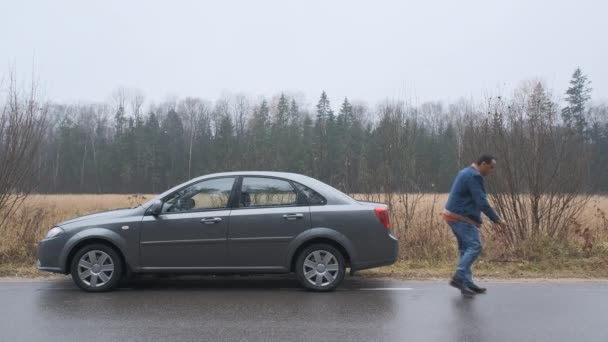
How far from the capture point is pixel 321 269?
7477 mm

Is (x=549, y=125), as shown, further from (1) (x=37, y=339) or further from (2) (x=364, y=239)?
(1) (x=37, y=339)

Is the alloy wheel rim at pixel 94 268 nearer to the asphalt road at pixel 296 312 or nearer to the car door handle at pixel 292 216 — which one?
the asphalt road at pixel 296 312

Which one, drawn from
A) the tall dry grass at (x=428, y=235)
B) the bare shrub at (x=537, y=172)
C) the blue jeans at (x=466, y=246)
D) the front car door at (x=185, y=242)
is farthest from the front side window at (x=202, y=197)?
the bare shrub at (x=537, y=172)

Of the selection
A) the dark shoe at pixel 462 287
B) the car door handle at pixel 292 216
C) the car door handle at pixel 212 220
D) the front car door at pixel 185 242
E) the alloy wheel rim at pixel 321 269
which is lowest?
the dark shoe at pixel 462 287

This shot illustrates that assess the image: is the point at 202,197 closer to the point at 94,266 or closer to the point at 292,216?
the point at 292,216

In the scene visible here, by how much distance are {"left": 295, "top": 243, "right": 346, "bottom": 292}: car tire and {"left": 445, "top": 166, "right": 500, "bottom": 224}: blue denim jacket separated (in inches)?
69.6

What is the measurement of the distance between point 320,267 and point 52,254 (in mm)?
3823

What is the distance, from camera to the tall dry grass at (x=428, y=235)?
10.2 meters

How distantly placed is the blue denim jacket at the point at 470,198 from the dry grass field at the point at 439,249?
72.4 inches

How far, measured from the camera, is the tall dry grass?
10.2 metres

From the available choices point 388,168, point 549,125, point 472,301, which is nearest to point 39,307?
point 472,301

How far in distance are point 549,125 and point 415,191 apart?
3446 millimetres

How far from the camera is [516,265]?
9695 mm

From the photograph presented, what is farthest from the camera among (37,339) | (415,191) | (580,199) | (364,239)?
(415,191)
